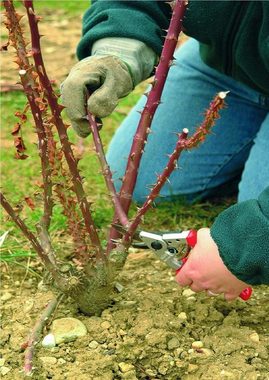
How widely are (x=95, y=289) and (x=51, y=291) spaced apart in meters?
0.15

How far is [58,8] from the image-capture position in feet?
14.6

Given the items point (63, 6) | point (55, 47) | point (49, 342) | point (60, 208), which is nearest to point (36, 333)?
point (49, 342)

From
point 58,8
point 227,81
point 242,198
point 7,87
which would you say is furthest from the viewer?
point 58,8

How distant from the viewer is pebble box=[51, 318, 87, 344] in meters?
1.65

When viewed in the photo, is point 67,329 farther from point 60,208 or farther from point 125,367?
point 60,208

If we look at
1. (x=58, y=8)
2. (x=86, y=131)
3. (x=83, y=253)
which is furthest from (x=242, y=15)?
(x=58, y=8)

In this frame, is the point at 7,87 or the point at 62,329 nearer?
the point at 62,329

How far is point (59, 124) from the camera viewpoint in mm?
1496

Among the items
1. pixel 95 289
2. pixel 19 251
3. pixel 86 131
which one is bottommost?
pixel 19 251

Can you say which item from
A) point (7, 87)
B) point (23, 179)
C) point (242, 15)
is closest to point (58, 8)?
point (7, 87)

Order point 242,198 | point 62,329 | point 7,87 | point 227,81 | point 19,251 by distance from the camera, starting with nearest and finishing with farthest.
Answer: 1. point 62,329
2. point 19,251
3. point 242,198
4. point 227,81
5. point 7,87

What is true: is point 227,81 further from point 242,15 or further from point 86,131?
point 86,131

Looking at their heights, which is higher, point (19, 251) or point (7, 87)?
point (19, 251)

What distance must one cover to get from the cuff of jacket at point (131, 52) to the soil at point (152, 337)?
0.56 metres
